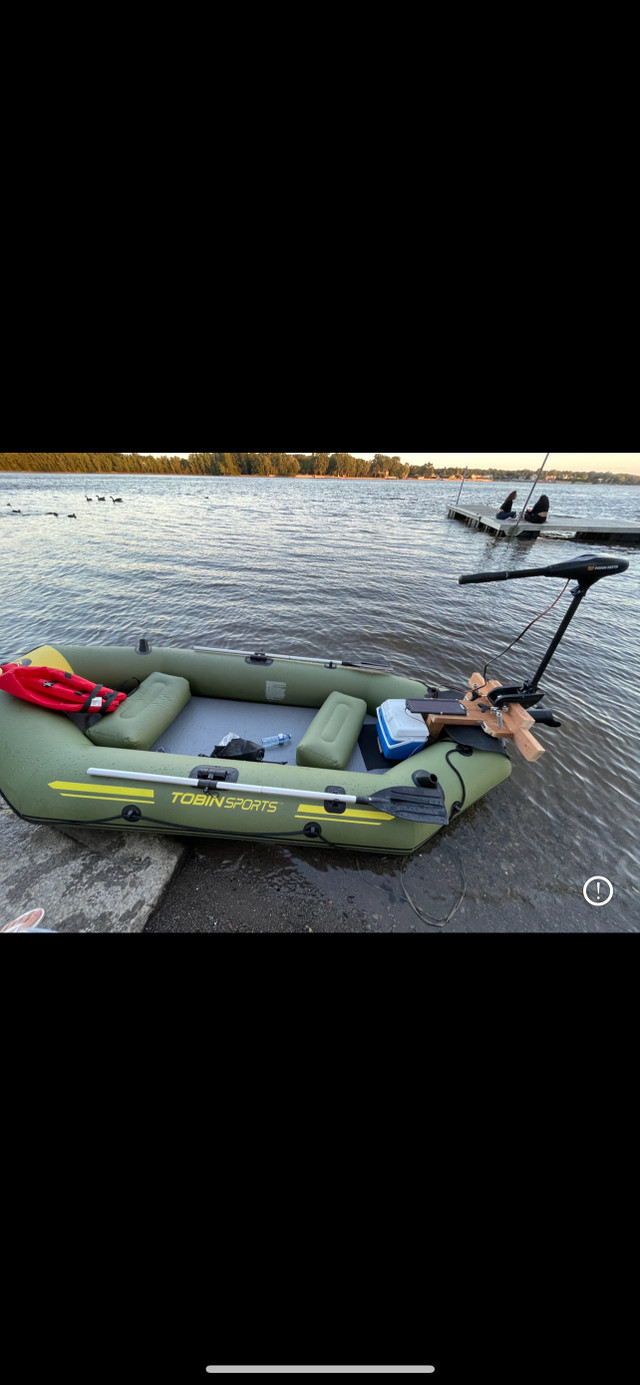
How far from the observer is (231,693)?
5.67 metres

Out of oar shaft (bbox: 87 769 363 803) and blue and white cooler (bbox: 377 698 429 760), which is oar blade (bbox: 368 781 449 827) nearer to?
oar shaft (bbox: 87 769 363 803)

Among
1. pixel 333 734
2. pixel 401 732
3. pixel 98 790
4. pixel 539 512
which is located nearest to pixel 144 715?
pixel 98 790

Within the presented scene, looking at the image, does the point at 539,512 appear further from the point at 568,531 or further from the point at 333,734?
the point at 333,734

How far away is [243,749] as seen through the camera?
4453 mm

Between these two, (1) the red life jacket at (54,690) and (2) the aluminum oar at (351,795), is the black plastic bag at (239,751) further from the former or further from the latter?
(1) the red life jacket at (54,690)

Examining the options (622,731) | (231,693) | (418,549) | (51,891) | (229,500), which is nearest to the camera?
(51,891)

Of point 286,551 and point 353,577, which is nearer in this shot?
point 353,577

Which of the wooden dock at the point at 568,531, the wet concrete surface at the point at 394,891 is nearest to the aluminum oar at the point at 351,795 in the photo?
the wet concrete surface at the point at 394,891

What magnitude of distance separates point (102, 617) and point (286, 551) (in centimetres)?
834

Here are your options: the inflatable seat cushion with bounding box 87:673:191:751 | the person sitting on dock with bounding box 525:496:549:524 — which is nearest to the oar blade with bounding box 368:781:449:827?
the inflatable seat cushion with bounding box 87:673:191:751

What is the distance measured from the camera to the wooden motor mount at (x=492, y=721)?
409cm

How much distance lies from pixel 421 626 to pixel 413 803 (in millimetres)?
7088
